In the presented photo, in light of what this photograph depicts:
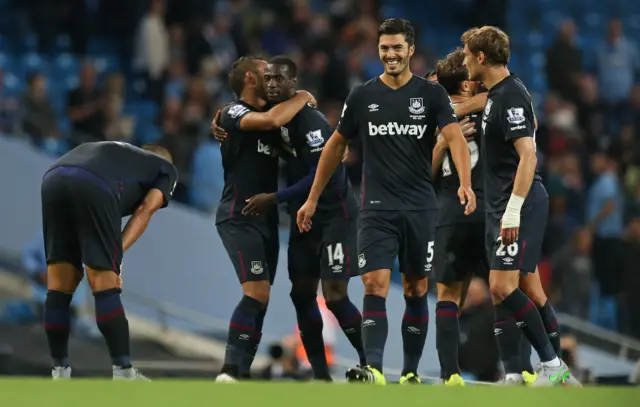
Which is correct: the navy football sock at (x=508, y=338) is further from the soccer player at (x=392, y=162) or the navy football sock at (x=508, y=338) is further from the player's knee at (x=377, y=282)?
the player's knee at (x=377, y=282)

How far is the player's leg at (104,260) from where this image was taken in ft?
28.2

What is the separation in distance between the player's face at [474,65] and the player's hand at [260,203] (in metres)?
1.58

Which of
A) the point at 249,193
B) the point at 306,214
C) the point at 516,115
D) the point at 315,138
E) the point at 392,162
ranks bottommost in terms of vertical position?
the point at 306,214

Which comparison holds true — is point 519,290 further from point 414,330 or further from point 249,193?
point 249,193

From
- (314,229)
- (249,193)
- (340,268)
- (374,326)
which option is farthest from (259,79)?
(374,326)

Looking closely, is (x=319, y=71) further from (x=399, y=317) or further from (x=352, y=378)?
(x=352, y=378)

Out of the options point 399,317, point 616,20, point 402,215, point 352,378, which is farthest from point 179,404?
point 616,20

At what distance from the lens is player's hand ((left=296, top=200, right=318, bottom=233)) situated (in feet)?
29.4

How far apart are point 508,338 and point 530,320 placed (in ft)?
1.98

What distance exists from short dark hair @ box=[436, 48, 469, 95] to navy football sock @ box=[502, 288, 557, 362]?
1671 millimetres

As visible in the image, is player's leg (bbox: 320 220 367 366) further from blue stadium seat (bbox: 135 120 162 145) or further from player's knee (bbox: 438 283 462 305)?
blue stadium seat (bbox: 135 120 162 145)

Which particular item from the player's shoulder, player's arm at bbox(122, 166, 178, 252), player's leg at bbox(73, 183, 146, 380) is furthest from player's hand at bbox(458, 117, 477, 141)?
player's leg at bbox(73, 183, 146, 380)

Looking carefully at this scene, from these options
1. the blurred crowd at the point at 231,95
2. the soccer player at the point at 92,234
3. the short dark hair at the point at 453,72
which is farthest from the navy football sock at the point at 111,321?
the blurred crowd at the point at 231,95

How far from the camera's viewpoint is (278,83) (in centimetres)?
946
